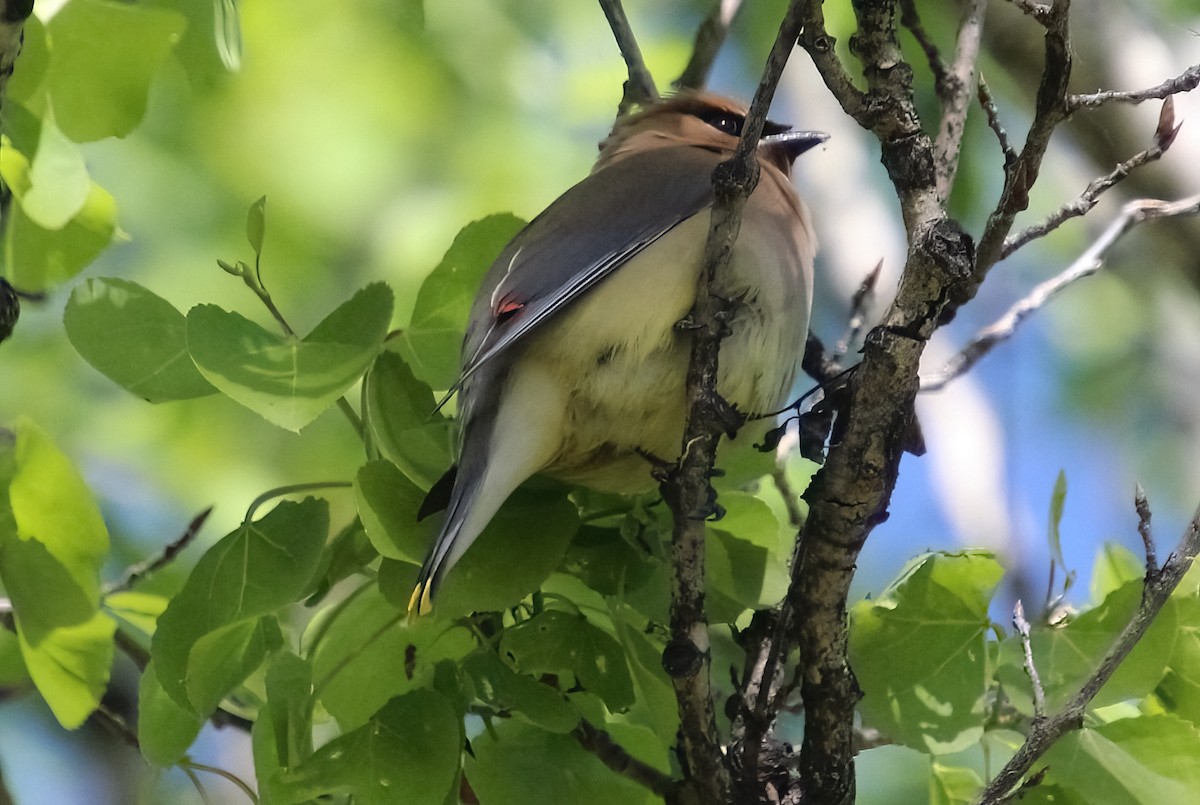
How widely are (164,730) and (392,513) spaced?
1.72 feet

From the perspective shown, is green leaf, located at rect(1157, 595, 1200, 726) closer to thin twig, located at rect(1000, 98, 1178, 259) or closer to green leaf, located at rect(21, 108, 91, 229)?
thin twig, located at rect(1000, 98, 1178, 259)

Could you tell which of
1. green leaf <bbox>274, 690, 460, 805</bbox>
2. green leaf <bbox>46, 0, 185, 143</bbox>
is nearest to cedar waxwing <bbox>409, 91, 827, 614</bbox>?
green leaf <bbox>274, 690, 460, 805</bbox>

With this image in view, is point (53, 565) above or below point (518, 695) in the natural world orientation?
above

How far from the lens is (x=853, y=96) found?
2.05 meters

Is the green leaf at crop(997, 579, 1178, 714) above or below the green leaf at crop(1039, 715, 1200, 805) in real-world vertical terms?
above

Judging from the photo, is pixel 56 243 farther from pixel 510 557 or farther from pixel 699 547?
pixel 699 547

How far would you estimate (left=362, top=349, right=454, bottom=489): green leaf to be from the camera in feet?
7.52

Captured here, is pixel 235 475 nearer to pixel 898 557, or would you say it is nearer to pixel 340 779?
pixel 898 557

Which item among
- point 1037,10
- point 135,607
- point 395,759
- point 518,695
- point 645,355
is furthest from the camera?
point 135,607

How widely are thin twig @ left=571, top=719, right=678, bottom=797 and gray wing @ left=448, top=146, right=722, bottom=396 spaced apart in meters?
0.65

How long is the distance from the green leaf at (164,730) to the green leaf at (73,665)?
0.09 metres

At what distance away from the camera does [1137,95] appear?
2.12m

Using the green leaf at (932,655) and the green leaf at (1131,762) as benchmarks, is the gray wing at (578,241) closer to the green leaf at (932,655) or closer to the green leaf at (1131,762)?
the green leaf at (932,655)

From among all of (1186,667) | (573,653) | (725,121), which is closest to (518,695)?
(573,653)
